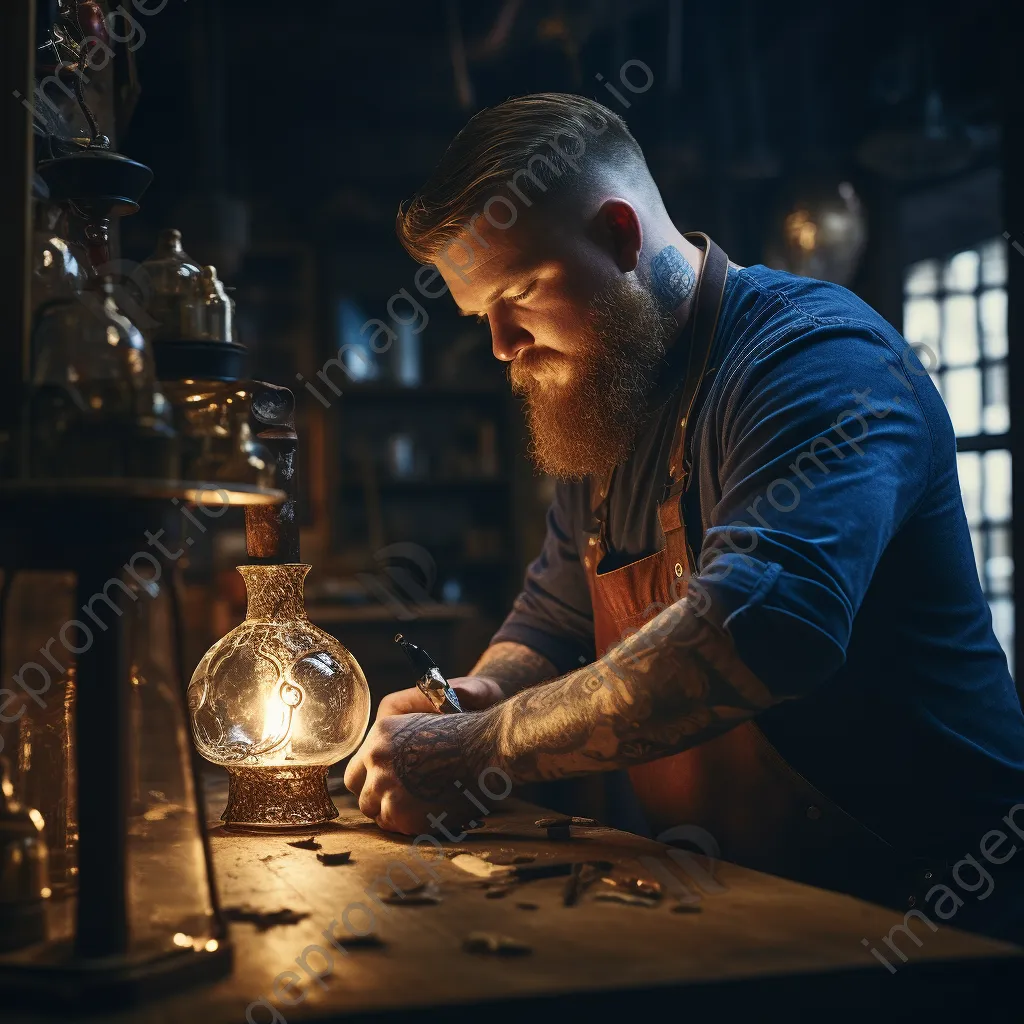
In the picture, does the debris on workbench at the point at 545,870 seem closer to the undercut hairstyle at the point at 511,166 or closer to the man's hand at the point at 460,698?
the man's hand at the point at 460,698

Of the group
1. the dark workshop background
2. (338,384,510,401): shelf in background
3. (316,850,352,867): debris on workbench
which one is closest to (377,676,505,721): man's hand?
(316,850,352,867): debris on workbench

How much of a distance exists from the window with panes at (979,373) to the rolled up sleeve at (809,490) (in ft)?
12.7

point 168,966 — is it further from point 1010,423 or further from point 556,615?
point 1010,423

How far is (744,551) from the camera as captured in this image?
1.42m

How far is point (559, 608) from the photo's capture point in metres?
2.38

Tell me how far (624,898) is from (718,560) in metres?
0.42

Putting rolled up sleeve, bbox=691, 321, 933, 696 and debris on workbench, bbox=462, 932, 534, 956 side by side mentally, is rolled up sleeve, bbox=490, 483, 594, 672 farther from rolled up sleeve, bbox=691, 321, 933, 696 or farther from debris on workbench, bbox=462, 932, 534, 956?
debris on workbench, bbox=462, 932, 534, 956

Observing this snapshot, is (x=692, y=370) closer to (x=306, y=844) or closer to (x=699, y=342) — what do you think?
(x=699, y=342)

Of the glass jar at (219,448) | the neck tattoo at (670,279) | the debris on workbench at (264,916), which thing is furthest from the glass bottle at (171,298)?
the neck tattoo at (670,279)

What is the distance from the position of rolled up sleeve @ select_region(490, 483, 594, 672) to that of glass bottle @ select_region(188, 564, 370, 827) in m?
0.72

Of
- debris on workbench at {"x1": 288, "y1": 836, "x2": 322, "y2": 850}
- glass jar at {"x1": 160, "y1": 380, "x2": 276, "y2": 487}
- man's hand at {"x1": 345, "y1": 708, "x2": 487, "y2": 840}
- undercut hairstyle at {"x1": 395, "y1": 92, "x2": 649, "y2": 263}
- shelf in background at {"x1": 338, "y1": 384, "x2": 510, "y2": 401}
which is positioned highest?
shelf in background at {"x1": 338, "y1": 384, "x2": 510, "y2": 401}

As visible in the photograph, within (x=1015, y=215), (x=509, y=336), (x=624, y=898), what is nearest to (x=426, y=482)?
(x=1015, y=215)

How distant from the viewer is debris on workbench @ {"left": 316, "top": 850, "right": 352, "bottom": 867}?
1418mm

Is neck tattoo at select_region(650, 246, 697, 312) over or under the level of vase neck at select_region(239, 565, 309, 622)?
over
